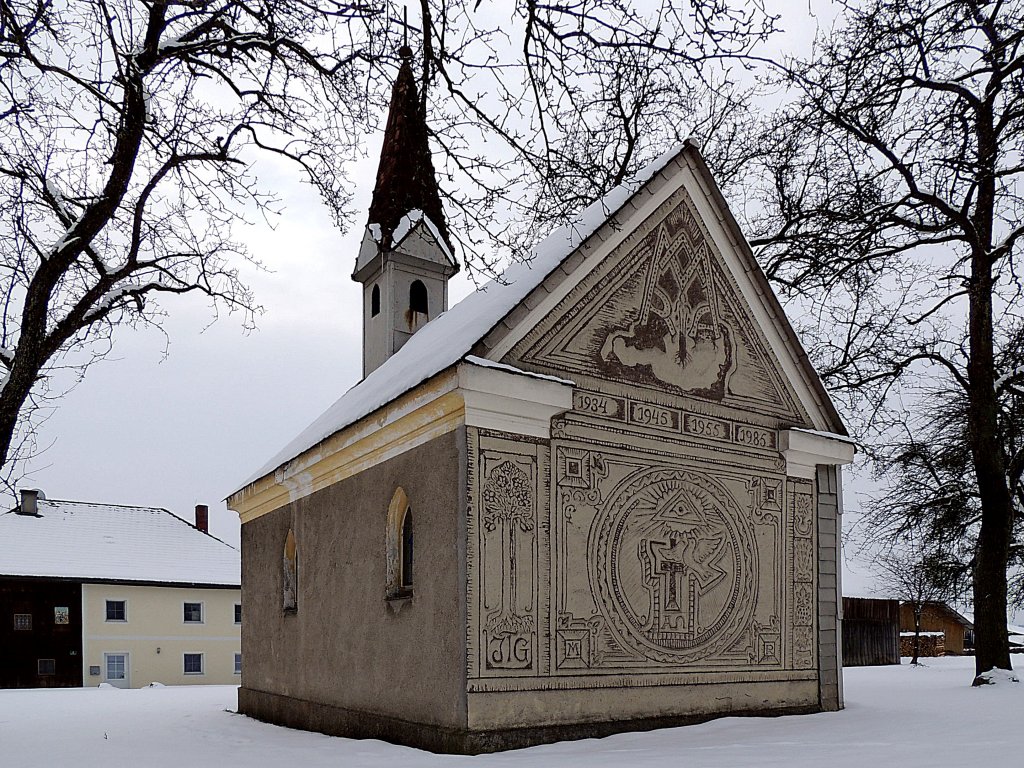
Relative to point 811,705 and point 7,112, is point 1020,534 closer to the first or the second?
point 811,705

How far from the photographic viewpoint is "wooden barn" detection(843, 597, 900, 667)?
34.8 metres

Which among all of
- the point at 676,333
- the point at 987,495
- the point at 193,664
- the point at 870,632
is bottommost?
the point at 193,664

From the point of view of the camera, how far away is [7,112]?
7875 mm

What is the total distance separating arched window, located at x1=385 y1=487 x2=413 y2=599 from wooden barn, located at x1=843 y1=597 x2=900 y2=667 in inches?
1052

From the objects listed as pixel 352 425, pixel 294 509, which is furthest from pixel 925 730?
pixel 294 509

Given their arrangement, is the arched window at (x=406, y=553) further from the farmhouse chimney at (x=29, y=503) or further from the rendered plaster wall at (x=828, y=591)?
the farmhouse chimney at (x=29, y=503)

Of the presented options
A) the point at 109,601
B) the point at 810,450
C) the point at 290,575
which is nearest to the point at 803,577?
the point at 810,450

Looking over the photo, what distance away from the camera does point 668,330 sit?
11812 mm

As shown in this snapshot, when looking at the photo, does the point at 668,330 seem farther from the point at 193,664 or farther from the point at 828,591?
the point at 193,664

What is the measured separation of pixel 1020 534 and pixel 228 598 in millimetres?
28816

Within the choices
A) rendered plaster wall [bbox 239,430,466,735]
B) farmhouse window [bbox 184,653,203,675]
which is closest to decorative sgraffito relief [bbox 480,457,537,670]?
Answer: rendered plaster wall [bbox 239,430,466,735]

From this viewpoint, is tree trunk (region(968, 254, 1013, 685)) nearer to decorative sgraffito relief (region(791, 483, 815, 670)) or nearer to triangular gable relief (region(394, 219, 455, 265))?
decorative sgraffito relief (region(791, 483, 815, 670))

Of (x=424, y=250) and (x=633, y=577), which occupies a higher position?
(x=424, y=250)

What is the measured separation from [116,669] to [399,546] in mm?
30359
